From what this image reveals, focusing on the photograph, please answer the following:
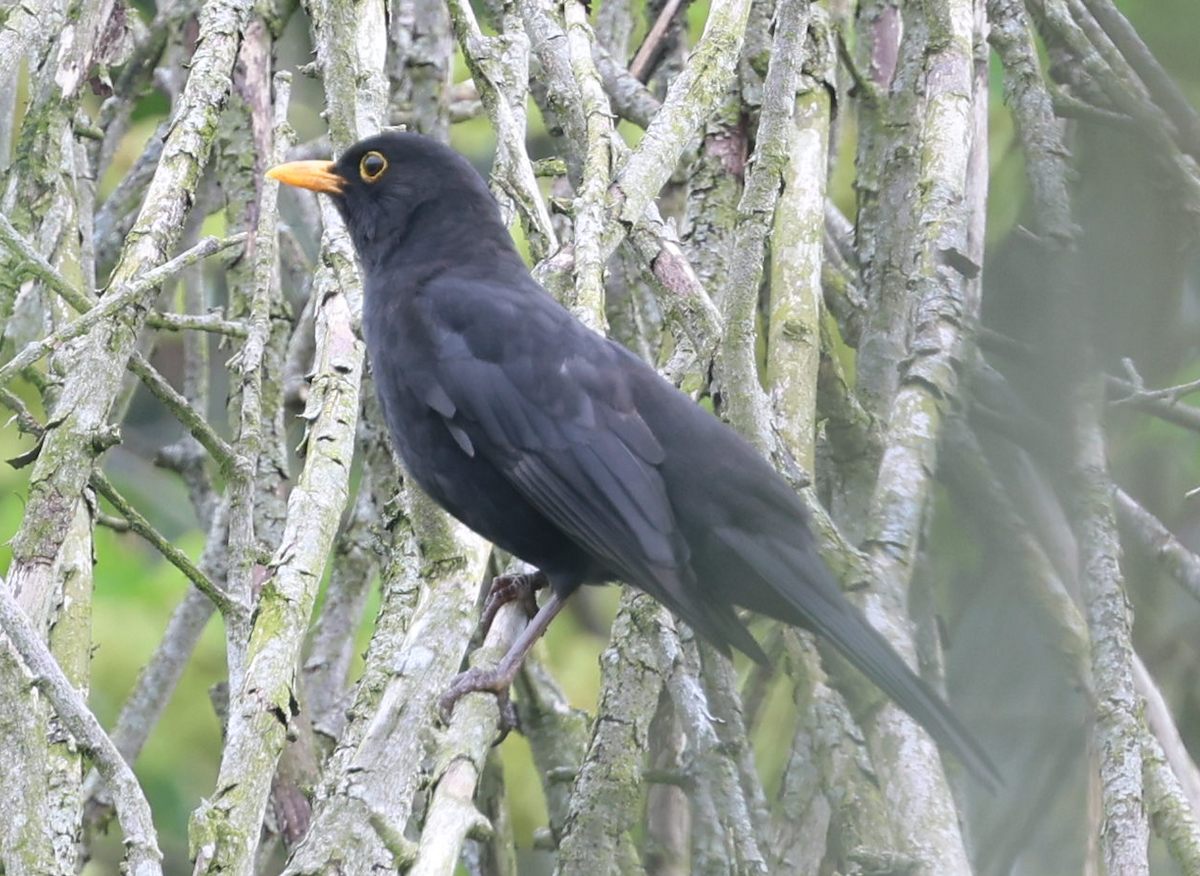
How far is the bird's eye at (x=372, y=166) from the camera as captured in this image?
487 cm

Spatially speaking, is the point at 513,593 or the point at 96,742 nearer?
the point at 96,742

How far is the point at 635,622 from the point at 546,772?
3.37 ft

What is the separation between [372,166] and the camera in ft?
16.1

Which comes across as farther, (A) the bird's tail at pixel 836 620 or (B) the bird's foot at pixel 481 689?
(B) the bird's foot at pixel 481 689

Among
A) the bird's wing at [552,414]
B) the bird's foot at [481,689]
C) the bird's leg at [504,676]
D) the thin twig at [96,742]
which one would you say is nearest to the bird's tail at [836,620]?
the bird's wing at [552,414]

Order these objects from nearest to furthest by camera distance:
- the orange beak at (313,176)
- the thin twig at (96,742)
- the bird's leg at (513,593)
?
the thin twig at (96,742)
the bird's leg at (513,593)
the orange beak at (313,176)

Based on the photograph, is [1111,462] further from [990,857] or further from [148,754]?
[148,754]

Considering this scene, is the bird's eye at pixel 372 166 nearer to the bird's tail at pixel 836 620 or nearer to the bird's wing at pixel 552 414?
the bird's wing at pixel 552 414

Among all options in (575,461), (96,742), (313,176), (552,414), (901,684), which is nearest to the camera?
(96,742)

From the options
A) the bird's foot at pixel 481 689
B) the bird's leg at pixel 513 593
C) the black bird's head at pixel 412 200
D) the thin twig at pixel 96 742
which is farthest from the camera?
the black bird's head at pixel 412 200

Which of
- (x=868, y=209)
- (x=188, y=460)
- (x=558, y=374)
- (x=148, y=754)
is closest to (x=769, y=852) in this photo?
(x=558, y=374)

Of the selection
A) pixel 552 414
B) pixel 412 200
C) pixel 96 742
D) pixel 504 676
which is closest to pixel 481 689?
pixel 504 676

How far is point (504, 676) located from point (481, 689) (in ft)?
0.83

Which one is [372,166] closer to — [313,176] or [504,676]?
[313,176]
